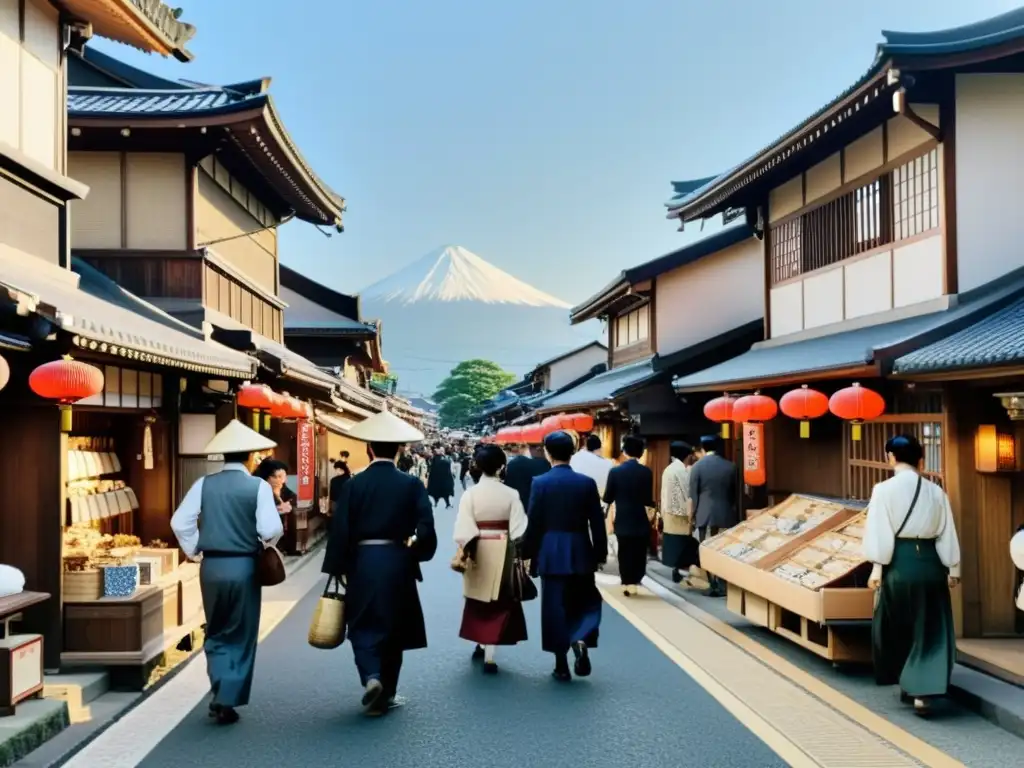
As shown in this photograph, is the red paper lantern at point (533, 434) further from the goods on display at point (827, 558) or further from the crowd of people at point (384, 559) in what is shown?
the crowd of people at point (384, 559)

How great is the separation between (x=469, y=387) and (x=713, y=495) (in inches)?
3556

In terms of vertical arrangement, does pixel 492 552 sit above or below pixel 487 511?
below

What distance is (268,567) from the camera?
7.09m

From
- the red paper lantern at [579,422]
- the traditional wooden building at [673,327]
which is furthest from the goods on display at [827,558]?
the red paper lantern at [579,422]

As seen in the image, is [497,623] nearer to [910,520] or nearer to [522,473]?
[910,520]

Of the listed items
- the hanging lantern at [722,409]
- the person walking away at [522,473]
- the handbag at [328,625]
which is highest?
the hanging lantern at [722,409]

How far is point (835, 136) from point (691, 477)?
4731 millimetres

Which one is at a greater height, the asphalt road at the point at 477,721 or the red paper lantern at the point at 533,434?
the red paper lantern at the point at 533,434

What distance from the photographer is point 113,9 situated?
985 centimetres

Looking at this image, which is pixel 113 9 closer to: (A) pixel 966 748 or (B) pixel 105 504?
(B) pixel 105 504

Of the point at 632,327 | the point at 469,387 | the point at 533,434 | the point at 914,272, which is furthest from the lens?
the point at 469,387

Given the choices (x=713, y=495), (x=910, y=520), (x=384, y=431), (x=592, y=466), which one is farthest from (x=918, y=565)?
(x=592, y=466)

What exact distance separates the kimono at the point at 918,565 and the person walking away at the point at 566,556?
232 cm

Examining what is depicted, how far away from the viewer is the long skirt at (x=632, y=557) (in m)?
12.3
